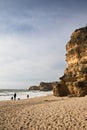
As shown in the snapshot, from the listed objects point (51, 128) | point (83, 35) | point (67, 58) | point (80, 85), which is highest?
point (83, 35)

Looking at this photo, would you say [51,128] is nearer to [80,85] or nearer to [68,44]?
[80,85]

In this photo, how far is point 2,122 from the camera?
14.8 metres

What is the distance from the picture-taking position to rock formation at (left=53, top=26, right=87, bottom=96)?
3234 centimetres

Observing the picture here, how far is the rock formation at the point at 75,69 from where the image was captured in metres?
32.3

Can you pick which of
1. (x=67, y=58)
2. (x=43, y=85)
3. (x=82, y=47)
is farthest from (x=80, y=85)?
(x=43, y=85)

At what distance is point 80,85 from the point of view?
31.9m

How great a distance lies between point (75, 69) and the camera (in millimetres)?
36906

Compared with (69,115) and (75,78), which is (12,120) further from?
(75,78)

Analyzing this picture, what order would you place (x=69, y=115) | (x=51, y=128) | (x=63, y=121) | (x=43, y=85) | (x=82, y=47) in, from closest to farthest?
1. (x=51, y=128)
2. (x=63, y=121)
3. (x=69, y=115)
4. (x=82, y=47)
5. (x=43, y=85)

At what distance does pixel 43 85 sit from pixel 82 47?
105 m

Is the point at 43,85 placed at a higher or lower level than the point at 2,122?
higher

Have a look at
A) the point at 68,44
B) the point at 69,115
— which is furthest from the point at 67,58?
the point at 69,115

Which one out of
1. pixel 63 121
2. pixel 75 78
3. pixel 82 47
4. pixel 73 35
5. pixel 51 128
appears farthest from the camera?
pixel 73 35

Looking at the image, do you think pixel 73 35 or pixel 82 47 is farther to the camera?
pixel 73 35
